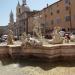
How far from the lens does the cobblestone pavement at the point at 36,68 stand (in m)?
12.1

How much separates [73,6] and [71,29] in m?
4.38

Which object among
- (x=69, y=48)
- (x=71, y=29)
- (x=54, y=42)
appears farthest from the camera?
(x=71, y=29)

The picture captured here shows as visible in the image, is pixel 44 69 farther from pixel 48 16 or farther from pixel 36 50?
pixel 48 16

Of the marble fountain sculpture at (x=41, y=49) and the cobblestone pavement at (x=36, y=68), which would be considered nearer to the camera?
the cobblestone pavement at (x=36, y=68)

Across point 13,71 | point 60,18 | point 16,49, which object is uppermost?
point 60,18

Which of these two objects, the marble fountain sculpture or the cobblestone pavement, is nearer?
the cobblestone pavement

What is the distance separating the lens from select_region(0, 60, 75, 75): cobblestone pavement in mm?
12133

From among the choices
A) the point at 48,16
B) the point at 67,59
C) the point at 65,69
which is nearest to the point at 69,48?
the point at 67,59

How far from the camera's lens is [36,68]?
13.0 meters

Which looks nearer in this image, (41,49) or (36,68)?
(36,68)

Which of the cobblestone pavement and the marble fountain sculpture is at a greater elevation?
the marble fountain sculpture

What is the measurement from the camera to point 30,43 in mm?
15344

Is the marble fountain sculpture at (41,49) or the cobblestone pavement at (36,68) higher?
the marble fountain sculpture at (41,49)

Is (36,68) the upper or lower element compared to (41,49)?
lower
